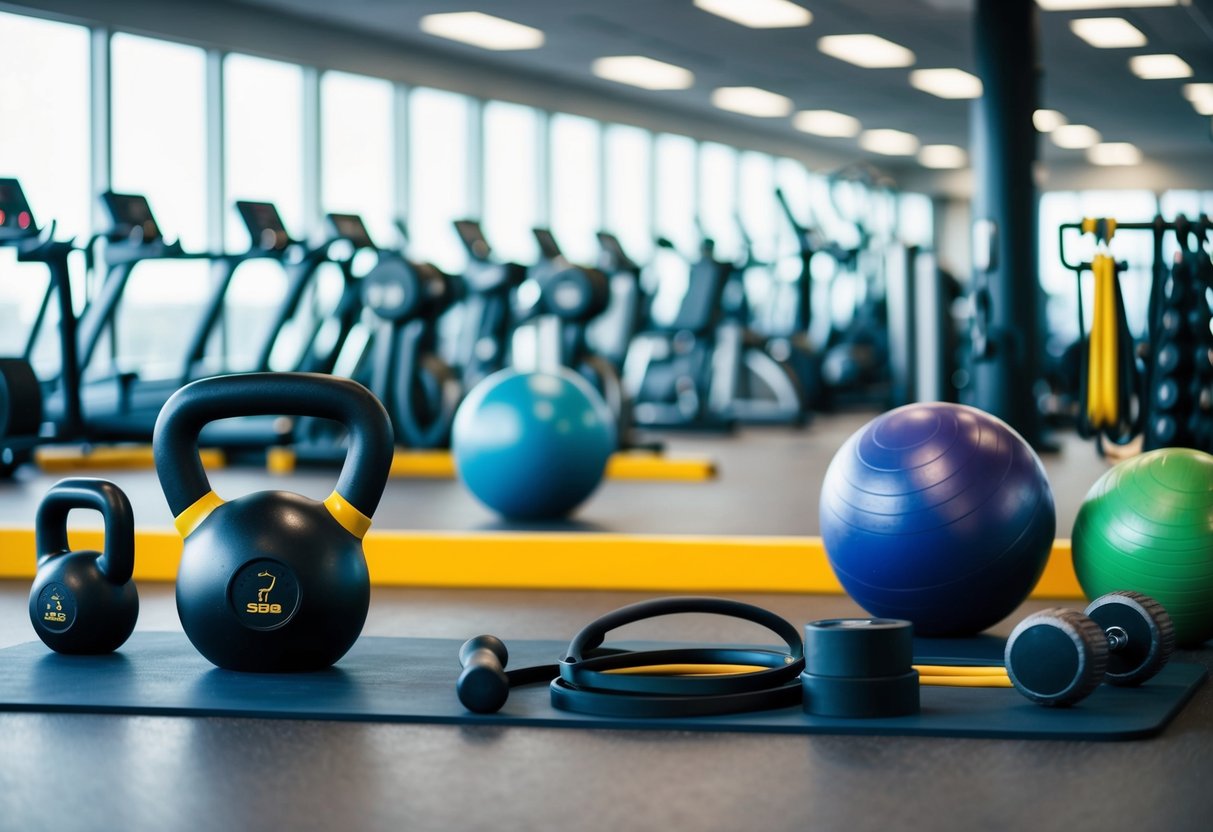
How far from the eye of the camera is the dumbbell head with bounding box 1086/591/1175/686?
2.54 metres

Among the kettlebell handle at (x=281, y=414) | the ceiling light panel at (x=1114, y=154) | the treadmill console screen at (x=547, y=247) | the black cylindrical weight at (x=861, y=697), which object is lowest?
the black cylindrical weight at (x=861, y=697)

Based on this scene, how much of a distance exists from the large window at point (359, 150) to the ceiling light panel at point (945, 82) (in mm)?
4910

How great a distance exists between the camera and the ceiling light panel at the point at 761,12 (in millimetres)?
10906

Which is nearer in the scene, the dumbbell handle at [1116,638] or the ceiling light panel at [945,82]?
the dumbbell handle at [1116,638]

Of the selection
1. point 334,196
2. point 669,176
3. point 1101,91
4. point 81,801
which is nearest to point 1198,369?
point 81,801

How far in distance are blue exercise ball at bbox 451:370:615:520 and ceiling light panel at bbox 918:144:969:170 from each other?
51.3 feet

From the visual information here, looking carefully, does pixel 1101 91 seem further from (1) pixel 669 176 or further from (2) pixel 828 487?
(2) pixel 828 487

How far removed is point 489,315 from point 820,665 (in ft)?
22.4

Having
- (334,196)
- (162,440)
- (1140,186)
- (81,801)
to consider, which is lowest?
(81,801)

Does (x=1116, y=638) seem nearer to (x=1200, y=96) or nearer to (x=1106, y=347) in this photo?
(x=1106, y=347)

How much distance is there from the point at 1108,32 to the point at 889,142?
744 centimetres

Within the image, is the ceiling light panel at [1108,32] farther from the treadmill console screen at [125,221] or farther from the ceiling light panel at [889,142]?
the treadmill console screen at [125,221]

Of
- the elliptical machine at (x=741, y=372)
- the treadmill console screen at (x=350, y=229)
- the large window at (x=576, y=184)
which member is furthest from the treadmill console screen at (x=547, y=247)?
the large window at (x=576, y=184)

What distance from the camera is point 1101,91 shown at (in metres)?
15.2
